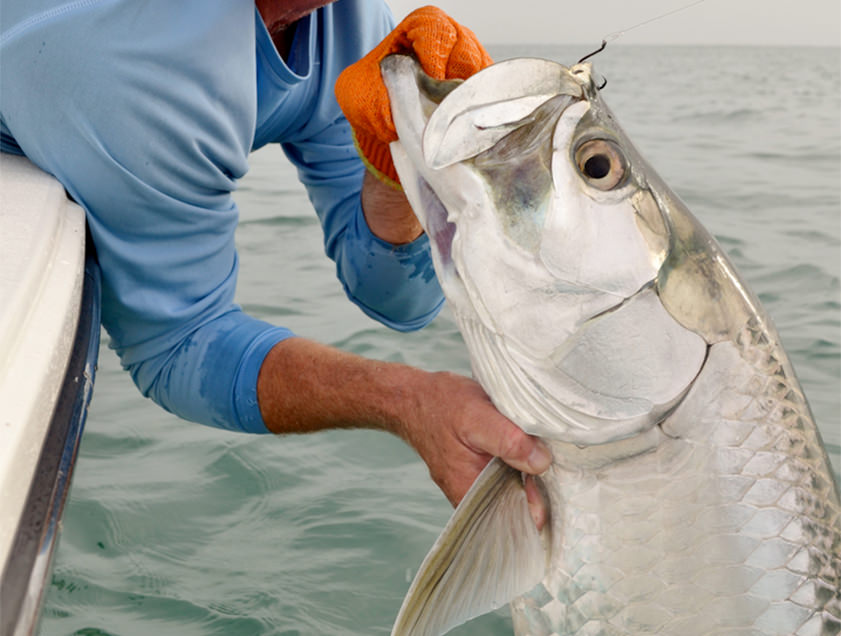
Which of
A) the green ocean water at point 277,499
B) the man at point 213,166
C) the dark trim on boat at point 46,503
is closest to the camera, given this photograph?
the dark trim on boat at point 46,503

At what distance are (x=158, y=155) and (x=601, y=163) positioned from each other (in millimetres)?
732

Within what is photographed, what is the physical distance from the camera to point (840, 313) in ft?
10.5

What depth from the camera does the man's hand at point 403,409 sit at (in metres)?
1.11

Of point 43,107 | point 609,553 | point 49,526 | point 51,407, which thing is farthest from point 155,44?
point 609,553

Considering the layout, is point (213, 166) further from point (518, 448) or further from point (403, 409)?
point (518, 448)

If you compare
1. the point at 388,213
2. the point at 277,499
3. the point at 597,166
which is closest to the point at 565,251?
the point at 597,166

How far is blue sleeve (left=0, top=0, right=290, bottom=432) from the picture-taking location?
50.8 inches

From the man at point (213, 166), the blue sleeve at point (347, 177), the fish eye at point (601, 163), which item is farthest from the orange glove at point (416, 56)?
the blue sleeve at point (347, 177)

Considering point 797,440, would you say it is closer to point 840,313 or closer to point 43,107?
point 43,107

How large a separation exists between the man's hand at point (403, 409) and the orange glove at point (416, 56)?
345 mm

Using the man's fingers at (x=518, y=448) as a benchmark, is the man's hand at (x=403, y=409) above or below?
below

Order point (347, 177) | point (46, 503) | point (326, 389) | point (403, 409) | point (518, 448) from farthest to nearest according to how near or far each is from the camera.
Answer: point (347, 177) → point (326, 389) → point (403, 409) → point (518, 448) → point (46, 503)

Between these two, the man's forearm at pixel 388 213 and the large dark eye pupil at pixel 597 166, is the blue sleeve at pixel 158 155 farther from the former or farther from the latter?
the large dark eye pupil at pixel 597 166

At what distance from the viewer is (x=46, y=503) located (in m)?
0.84
